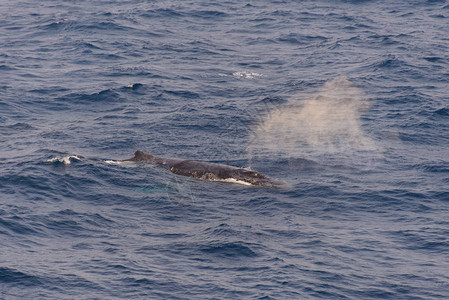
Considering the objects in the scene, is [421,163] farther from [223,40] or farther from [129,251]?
[223,40]

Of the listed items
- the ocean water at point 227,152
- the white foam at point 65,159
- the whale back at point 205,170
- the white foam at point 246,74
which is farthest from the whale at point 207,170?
the white foam at point 246,74

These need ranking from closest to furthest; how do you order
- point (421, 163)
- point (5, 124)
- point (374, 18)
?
point (421, 163) → point (5, 124) → point (374, 18)

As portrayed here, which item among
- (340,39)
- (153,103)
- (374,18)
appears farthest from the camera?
(374,18)

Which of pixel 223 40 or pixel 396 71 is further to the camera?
pixel 223 40

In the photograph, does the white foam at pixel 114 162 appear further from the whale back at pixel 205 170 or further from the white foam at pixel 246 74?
the white foam at pixel 246 74

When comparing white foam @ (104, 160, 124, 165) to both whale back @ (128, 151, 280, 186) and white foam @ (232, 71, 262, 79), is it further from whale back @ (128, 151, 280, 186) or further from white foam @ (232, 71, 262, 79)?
white foam @ (232, 71, 262, 79)

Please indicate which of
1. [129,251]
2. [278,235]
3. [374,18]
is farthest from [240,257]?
[374,18]

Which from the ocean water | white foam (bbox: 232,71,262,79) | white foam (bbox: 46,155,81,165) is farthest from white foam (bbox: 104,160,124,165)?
white foam (bbox: 232,71,262,79)

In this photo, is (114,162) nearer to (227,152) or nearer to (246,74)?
(227,152)
